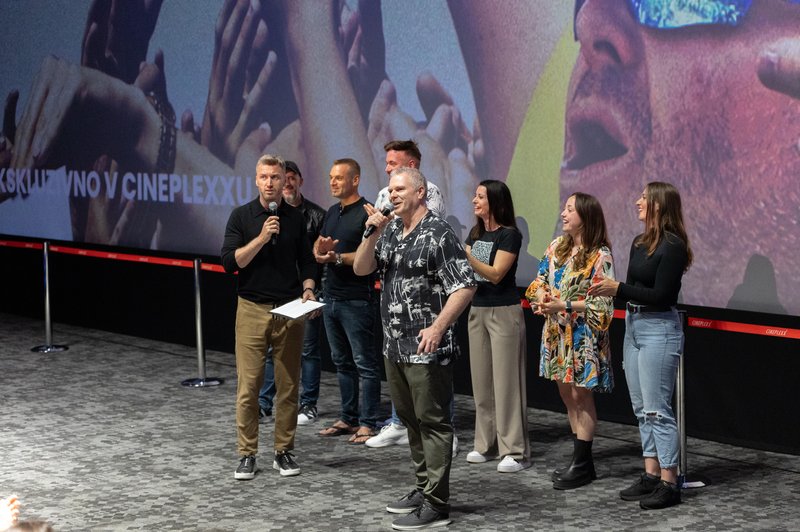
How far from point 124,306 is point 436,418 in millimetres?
6674

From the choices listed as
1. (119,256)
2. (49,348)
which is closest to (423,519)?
(119,256)

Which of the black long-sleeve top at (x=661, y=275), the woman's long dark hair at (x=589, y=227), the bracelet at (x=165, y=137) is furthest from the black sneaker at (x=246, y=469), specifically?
the bracelet at (x=165, y=137)

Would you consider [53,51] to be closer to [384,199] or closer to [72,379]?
[72,379]

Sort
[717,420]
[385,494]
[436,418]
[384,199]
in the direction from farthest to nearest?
[717,420], [384,199], [385,494], [436,418]

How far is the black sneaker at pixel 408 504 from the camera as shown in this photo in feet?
18.2

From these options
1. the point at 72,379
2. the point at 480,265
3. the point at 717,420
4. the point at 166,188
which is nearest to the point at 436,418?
the point at 480,265

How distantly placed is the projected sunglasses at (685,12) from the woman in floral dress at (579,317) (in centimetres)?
168

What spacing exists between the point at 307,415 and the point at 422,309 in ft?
Result: 8.19

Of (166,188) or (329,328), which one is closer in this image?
(329,328)

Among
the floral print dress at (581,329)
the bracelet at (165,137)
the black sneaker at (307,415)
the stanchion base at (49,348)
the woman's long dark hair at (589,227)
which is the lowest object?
the black sneaker at (307,415)

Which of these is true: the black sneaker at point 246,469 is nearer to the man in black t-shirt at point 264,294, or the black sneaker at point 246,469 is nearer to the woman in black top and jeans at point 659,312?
the man in black t-shirt at point 264,294

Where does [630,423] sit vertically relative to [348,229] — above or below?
below

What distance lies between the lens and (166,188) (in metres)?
10.9

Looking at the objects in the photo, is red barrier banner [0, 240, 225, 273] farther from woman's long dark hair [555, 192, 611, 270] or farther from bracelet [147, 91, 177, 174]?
woman's long dark hair [555, 192, 611, 270]
